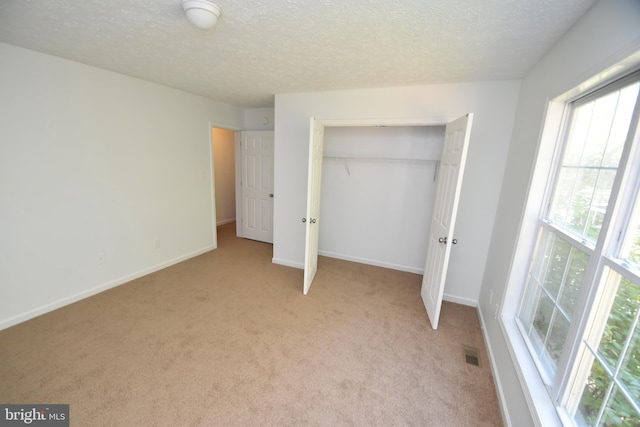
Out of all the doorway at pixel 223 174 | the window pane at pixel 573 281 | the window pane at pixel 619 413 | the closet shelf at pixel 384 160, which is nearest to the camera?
the window pane at pixel 619 413

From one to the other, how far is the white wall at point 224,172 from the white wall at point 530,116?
4904 mm

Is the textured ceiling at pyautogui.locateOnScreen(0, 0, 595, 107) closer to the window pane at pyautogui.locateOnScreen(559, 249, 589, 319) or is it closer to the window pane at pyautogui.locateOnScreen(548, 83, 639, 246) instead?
the window pane at pyautogui.locateOnScreen(548, 83, 639, 246)

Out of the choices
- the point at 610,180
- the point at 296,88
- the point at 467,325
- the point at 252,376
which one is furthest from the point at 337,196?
the point at 610,180

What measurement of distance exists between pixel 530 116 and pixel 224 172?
5.19 meters

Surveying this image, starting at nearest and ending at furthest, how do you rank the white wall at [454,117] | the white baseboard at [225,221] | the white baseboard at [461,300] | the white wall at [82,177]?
the white wall at [82,177]
the white wall at [454,117]
the white baseboard at [461,300]
the white baseboard at [225,221]

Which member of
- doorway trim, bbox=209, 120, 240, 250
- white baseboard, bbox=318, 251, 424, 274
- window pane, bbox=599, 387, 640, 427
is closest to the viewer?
window pane, bbox=599, 387, 640, 427

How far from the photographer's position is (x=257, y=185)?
4.39m

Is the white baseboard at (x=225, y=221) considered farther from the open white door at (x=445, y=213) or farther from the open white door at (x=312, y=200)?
the open white door at (x=445, y=213)

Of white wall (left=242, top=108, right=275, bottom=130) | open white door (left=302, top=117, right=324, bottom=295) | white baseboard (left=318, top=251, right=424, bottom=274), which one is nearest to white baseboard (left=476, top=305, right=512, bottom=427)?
white baseboard (left=318, top=251, right=424, bottom=274)

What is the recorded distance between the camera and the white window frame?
44.2 inches

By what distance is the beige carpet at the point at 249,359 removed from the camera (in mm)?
1532

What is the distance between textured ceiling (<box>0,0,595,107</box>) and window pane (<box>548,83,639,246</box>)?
0.53 metres

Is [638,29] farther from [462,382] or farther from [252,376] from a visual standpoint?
[252,376]

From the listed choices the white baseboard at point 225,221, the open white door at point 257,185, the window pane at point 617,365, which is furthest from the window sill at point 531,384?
the white baseboard at point 225,221
